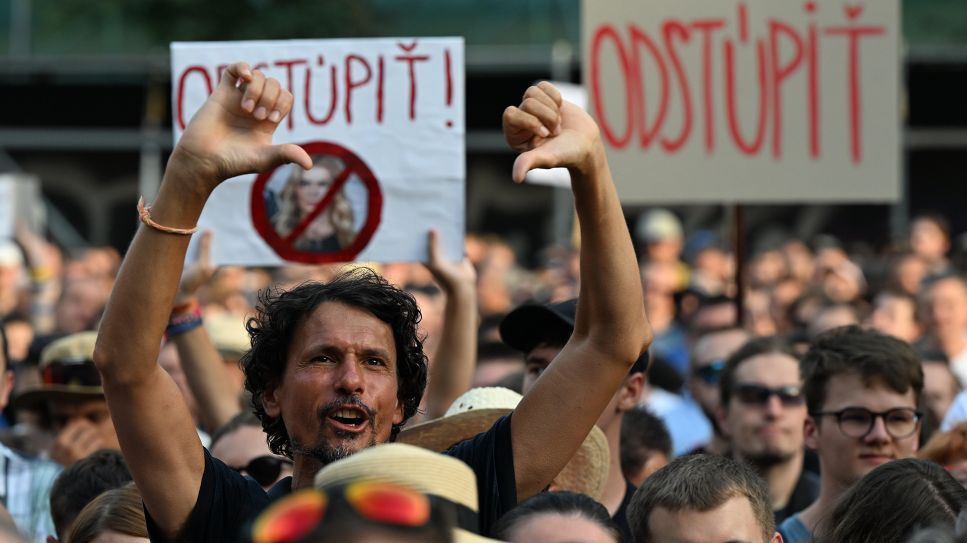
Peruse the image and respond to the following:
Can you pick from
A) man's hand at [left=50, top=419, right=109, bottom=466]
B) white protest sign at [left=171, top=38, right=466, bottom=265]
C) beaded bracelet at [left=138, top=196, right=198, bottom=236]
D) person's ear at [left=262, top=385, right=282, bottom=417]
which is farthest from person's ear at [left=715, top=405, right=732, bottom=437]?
beaded bracelet at [left=138, top=196, right=198, bottom=236]

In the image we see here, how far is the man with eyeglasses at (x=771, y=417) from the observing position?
5754mm

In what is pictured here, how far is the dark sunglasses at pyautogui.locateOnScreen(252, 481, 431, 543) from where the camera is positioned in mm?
1970

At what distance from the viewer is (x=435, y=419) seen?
4.28 m

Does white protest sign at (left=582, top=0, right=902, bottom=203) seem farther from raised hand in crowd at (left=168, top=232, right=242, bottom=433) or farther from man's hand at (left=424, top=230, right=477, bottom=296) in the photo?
raised hand in crowd at (left=168, top=232, right=242, bottom=433)

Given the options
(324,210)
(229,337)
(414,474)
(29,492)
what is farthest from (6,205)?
(414,474)

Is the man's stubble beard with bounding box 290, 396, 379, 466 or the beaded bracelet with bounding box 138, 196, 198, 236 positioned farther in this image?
the man's stubble beard with bounding box 290, 396, 379, 466

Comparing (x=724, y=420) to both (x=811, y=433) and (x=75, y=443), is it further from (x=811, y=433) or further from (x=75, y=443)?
(x=75, y=443)

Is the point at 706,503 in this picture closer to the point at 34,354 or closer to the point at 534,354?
the point at 534,354

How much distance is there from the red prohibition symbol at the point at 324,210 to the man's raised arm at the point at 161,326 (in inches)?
85.2

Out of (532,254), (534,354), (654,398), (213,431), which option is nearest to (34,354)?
(213,431)

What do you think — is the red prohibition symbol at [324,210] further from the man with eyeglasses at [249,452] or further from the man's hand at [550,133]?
the man's hand at [550,133]

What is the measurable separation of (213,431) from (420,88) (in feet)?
4.58

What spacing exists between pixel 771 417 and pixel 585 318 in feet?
8.47

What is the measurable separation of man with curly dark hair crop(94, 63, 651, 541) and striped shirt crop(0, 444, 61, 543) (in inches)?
73.4
